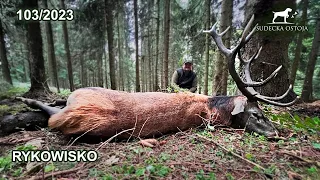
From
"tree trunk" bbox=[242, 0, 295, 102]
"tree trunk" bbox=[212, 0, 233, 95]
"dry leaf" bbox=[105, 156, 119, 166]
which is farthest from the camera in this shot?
"tree trunk" bbox=[212, 0, 233, 95]

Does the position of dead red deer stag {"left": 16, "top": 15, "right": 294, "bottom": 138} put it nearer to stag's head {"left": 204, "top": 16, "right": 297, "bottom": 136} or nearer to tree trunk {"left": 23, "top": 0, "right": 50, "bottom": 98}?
stag's head {"left": 204, "top": 16, "right": 297, "bottom": 136}

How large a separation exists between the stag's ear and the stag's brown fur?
48cm

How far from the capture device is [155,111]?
3391 mm

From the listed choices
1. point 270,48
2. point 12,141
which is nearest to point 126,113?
point 12,141

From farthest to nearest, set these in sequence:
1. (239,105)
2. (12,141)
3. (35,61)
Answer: (35,61)
(239,105)
(12,141)

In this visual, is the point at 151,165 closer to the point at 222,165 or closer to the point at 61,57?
the point at 222,165

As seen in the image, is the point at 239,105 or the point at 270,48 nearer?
the point at 239,105

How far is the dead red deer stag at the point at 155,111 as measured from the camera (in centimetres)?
292

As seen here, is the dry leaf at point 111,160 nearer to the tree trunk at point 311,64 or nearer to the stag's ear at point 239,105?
the stag's ear at point 239,105

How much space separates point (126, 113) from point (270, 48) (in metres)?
3.40

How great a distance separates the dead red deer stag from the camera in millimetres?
2916

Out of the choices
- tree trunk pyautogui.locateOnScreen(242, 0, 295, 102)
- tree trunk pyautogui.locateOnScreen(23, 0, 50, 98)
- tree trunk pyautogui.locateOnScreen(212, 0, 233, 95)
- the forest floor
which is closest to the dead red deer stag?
the forest floor

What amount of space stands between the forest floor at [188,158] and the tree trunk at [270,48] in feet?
5.06

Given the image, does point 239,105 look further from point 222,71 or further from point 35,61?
point 35,61
